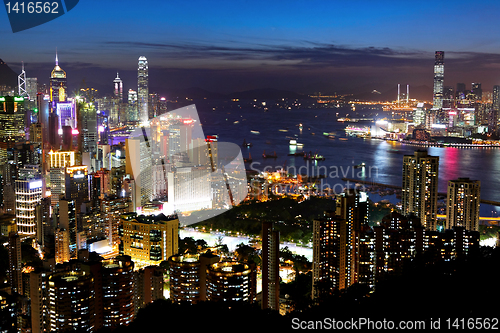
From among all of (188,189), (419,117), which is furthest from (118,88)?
(419,117)

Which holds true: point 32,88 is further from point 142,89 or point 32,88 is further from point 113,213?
point 113,213

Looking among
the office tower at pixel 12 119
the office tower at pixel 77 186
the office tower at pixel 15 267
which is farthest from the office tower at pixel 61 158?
the office tower at pixel 15 267

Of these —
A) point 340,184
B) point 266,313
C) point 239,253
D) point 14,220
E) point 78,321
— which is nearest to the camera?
point 266,313

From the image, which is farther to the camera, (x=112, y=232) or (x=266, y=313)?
(x=112, y=232)

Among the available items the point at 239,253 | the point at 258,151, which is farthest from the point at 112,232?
the point at 258,151

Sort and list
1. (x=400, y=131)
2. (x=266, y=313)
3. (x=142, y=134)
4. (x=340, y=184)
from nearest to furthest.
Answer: (x=266, y=313), (x=340, y=184), (x=142, y=134), (x=400, y=131)

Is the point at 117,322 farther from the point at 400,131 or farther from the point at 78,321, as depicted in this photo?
the point at 400,131

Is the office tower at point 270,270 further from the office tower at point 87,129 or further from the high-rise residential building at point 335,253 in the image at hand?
the office tower at point 87,129
